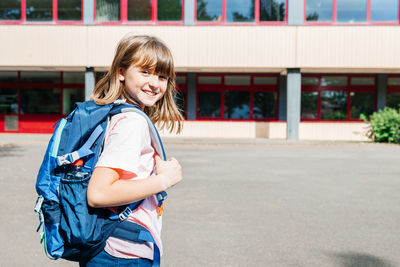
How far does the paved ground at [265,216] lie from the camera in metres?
4.14

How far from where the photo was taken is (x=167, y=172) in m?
1.64

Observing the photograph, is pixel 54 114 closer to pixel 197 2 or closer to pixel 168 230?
pixel 197 2

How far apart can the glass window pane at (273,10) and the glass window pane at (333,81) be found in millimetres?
4122

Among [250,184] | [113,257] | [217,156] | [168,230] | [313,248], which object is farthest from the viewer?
[217,156]

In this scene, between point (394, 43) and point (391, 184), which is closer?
point (391, 184)

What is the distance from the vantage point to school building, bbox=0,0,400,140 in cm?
1980

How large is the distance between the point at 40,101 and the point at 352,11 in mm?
16441

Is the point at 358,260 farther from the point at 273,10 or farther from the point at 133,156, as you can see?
the point at 273,10

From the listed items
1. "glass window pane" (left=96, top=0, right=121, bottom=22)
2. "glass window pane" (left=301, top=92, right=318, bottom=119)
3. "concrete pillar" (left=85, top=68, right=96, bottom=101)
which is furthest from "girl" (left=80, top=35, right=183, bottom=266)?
"glass window pane" (left=301, top=92, right=318, bottom=119)

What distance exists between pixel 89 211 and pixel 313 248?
3357mm

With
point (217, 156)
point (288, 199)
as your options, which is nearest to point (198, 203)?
point (288, 199)

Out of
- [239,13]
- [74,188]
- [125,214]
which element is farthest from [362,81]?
[74,188]

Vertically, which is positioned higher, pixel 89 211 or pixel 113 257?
pixel 89 211

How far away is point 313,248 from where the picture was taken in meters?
4.37
